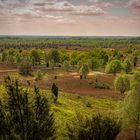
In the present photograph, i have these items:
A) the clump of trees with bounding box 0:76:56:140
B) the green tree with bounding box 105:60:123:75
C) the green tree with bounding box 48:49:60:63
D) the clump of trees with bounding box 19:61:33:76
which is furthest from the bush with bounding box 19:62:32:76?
the clump of trees with bounding box 0:76:56:140

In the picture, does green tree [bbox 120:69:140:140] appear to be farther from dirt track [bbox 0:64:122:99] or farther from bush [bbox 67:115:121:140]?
dirt track [bbox 0:64:122:99]

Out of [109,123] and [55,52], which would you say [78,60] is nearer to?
[55,52]

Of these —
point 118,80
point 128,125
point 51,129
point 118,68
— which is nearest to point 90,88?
point 118,80

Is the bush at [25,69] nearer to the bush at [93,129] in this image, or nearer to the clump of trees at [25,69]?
the clump of trees at [25,69]

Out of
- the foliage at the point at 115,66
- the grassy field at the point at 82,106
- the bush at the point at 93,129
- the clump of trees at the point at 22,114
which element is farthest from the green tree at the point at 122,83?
the clump of trees at the point at 22,114

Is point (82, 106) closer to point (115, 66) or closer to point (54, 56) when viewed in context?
point (115, 66)

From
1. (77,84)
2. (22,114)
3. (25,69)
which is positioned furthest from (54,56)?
(22,114)
